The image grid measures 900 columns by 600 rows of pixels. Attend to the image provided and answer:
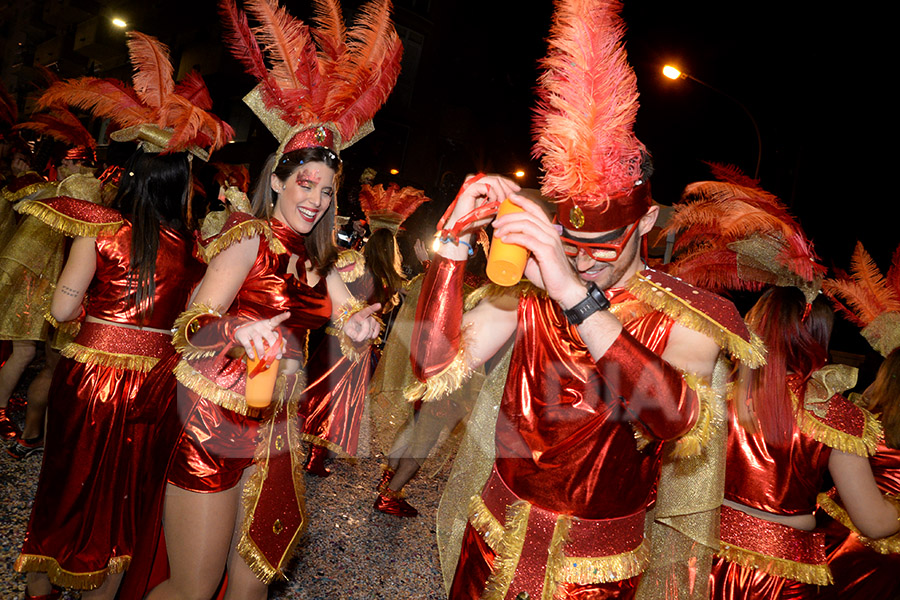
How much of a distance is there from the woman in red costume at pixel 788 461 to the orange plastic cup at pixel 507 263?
1444 millimetres

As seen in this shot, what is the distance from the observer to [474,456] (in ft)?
6.97

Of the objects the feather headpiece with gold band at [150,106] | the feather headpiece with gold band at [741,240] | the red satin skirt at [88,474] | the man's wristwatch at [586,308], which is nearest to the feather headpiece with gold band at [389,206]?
the feather headpiece with gold band at [150,106]

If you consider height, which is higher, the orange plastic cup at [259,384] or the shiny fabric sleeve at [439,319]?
the shiny fabric sleeve at [439,319]

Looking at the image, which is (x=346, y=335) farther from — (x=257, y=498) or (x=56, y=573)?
(x=56, y=573)

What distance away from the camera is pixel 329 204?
2.64 meters

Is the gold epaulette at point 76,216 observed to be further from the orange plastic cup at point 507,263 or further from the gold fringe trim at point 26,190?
the gold fringe trim at point 26,190

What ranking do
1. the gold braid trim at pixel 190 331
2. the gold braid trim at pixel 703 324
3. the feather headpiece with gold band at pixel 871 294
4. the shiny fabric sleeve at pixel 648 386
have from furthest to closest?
1. the feather headpiece with gold band at pixel 871 294
2. the gold braid trim at pixel 190 331
3. the gold braid trim at pixel 703 324
4. the shiny fabric sleeve at pixel 648 386

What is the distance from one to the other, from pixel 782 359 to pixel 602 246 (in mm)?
1186

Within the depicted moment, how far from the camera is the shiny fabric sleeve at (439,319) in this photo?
5.67 ft

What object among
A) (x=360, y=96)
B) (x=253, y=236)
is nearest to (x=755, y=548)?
(x=253, y=236)

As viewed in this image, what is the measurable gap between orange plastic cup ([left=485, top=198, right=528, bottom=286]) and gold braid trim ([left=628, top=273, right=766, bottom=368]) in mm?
501

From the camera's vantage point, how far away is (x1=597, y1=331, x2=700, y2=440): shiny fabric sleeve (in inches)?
53.4

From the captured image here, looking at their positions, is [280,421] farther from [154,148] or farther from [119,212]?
[154,148]

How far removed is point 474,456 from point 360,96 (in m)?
1.68
